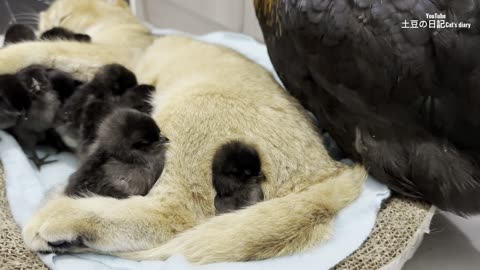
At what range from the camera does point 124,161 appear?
118 cm

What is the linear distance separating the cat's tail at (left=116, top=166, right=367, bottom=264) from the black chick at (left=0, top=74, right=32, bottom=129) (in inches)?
20.3

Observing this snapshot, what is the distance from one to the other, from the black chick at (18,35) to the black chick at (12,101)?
406 mm

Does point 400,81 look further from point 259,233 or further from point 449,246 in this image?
point 449,246

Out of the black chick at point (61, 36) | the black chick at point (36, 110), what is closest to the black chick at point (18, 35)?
the black chick at point (61, 36)

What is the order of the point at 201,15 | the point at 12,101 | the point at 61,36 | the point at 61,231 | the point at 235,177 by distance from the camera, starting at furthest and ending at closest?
the point at 201,15 < the point at 61,36 < the point at 12,101 < the point at 235,177 < the point at 61,231

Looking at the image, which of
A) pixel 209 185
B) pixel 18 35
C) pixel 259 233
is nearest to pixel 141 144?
pixel 209 185

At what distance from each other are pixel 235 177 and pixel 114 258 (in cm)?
30

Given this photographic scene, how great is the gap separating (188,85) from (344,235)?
543 mm

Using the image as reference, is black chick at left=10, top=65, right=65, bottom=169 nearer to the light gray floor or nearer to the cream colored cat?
the cream colored cat

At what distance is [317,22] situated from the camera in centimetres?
112

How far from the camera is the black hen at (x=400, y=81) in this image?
1.03 meters

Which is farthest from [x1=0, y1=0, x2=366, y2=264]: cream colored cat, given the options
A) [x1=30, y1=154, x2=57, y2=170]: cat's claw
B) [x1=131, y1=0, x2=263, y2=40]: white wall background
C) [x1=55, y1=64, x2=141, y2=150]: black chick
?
[x1=131, y1=0, x2=263, y2=40]: white wall background

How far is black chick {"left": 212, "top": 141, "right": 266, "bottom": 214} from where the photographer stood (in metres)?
1.15

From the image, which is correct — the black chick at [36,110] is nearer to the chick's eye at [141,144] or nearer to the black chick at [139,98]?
the black chick at [139,98]
